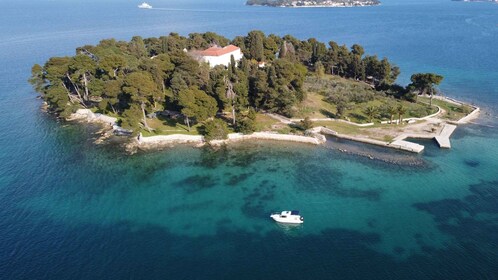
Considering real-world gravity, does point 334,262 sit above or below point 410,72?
below

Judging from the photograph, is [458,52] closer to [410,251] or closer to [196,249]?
[410,251]

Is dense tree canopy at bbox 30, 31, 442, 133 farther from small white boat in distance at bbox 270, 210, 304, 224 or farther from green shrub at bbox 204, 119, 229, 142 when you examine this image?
small white boat in distance at bbox 270, 210, 304, 224

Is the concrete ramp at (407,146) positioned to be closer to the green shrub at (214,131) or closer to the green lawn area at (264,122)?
the green lawn area at (264,122)

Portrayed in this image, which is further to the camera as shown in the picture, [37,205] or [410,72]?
[410,72]

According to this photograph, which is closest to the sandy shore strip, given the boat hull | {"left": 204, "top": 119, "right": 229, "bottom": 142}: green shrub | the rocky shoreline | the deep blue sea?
the rocky shoreline

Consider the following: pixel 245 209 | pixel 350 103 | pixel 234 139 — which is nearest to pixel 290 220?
pixel 245 209

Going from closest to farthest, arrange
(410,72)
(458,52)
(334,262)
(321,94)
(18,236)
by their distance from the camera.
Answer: (334,262)
(18,236)
(321,94)
(410,72)
(458,52)

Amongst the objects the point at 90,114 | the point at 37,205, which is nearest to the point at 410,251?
the point at 37,205
